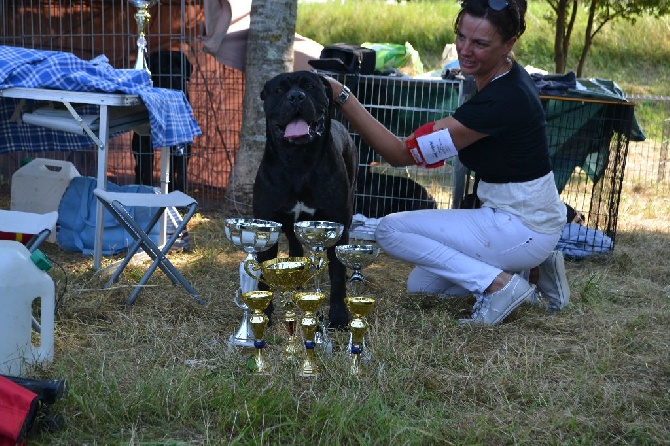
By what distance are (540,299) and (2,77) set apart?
2.94 meters

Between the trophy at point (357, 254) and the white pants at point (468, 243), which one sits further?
the white pants at point (468, 243)

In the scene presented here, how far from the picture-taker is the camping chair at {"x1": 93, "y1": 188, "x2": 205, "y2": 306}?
399 centimetres

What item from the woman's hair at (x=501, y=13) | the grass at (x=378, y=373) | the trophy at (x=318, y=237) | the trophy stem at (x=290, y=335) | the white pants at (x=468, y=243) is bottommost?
the grass at (x=378, y=373)

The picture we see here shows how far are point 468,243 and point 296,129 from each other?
97cm

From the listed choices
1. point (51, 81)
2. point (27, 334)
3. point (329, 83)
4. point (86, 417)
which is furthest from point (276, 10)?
point (86, 417)

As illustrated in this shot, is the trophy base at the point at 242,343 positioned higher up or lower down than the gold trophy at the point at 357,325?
lower down

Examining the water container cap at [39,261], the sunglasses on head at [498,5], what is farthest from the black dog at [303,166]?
the water container cap at [39,261]

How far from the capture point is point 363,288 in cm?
462

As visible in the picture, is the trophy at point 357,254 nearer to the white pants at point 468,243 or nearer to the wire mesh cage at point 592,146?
the white pants at point 468,243

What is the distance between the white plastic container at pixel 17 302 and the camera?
9.48 feet

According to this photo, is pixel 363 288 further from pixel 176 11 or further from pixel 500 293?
pixel 176 11

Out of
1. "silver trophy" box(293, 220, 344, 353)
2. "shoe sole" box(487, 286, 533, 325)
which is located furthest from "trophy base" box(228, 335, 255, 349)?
"shoe sole" box(487, 286, 533, 325)

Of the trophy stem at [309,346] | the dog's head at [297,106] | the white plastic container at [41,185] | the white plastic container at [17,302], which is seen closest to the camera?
the white plastic container at [17,302]

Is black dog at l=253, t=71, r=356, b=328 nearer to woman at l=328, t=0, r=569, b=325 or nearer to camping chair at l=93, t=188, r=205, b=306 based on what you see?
woman at l=328, t=0, r=569, b=325
